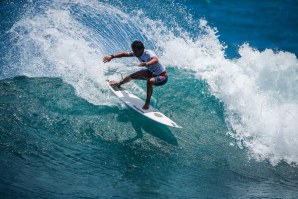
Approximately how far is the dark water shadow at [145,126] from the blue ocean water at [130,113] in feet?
0.09

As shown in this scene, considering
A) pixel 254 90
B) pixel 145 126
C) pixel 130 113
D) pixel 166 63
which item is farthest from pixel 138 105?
pixel 254 90

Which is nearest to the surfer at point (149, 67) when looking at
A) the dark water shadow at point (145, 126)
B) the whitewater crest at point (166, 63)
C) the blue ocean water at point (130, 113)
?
the dark water shadow at point (145, 126)

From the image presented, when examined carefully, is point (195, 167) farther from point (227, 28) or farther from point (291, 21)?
point (291, 21)

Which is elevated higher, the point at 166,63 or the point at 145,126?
the point at 166,63

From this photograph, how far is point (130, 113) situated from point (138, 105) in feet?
0.98

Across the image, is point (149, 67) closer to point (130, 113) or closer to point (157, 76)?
point (157, 76)

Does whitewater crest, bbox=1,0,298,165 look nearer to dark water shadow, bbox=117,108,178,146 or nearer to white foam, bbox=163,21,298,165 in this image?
white foam, bbox=163,21,298,165

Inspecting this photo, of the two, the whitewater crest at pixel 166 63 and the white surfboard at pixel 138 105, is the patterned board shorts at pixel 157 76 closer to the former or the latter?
the white surfboard at pixel 138 105

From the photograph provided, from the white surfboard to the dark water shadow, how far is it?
0.22m

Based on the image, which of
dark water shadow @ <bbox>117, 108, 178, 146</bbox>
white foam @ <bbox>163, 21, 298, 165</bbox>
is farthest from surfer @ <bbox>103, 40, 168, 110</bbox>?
white foam @ <bbox>163, 21, 298, 165</bbox>

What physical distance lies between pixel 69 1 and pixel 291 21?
13.3 m

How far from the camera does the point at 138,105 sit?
282 inches

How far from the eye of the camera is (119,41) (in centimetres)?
1054

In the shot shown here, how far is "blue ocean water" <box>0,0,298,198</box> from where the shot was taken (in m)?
5.20
